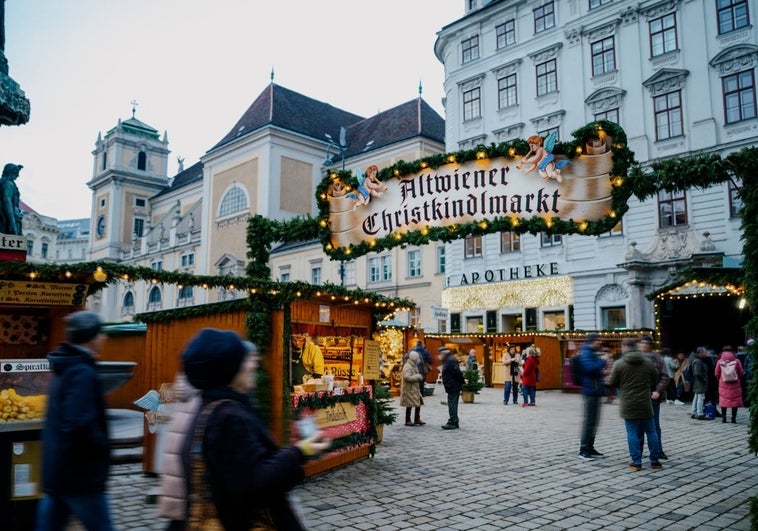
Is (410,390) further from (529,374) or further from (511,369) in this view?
(511,369)

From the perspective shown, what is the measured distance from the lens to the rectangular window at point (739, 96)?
23969mm

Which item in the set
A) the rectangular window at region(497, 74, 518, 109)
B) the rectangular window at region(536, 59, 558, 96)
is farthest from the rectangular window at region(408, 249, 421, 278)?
the rectangular window at region(536, 59, 558, 96)

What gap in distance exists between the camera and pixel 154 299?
5916 cm

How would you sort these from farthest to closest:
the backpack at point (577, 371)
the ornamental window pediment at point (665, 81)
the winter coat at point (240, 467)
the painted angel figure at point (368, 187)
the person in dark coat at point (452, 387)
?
the ornamental window pediment at point (665, 81) < the person in dark coat at point (452, 387) < the backpack at point (577, 371) < the painted angel figure at point (368, 187) < the winter coat at point (240, 467)

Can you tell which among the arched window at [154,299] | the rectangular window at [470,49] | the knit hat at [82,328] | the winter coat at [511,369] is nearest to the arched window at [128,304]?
the arched window at [154,299]

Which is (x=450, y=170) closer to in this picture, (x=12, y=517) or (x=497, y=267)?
(x=12, y=517)

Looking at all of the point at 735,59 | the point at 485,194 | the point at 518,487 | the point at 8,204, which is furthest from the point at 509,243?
the point at 518,487

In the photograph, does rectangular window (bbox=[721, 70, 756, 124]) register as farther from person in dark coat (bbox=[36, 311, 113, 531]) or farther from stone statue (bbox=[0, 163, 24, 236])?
person in dark coat (bbox=[36, 311, 113, 531])

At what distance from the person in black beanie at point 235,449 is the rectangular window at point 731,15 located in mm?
28176

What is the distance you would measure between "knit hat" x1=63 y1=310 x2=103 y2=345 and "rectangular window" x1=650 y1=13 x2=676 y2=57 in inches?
1102

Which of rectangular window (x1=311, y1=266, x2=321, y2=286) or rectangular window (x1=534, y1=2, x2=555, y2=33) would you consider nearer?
rectangular window (x1=534, y1=2, x2=555, y2=33)

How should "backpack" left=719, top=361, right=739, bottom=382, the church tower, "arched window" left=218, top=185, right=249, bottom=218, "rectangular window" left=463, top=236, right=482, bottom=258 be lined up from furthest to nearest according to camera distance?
1. the church tower
2. "arched window" left=218, top=185, right=249, bottom=218
3. "rectangular window" left=463, top=236, right=482, bottom=258
4. "backpack" left=719, top=361, right=739, bottom=382

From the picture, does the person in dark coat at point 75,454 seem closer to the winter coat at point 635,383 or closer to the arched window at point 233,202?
the winter coat at point 635,383

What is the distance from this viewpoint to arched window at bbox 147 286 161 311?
58.6 m
